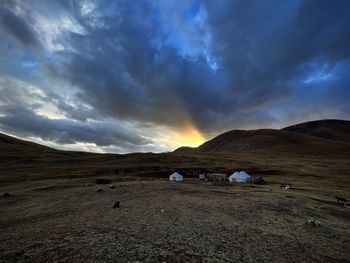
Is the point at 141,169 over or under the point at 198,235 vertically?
over

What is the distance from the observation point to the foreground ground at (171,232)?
14.4m

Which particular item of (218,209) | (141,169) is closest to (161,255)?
(218,209)

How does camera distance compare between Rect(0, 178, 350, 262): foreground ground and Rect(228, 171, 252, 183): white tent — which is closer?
Rect(0, 178, 350, 262): foreground ground

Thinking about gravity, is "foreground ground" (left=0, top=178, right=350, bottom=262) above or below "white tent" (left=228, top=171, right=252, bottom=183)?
below

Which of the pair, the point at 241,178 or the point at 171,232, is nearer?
the point at 171,232

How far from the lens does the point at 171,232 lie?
18.2 metres

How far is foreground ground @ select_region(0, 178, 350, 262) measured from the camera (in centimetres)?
1437

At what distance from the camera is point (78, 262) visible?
507 inches

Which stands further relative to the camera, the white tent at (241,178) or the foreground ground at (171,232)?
the white tent at (241,178)

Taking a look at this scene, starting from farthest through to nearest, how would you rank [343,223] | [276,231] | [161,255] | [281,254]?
[343,223] → [276,231] → [281,254] → [161,255]

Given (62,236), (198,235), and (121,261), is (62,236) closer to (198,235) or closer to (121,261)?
(121,261)

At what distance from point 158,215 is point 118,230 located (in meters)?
5.38

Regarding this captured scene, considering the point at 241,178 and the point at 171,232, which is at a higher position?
the point at 241,178

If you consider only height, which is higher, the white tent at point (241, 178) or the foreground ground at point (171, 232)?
the white tent at point (241, 178)
